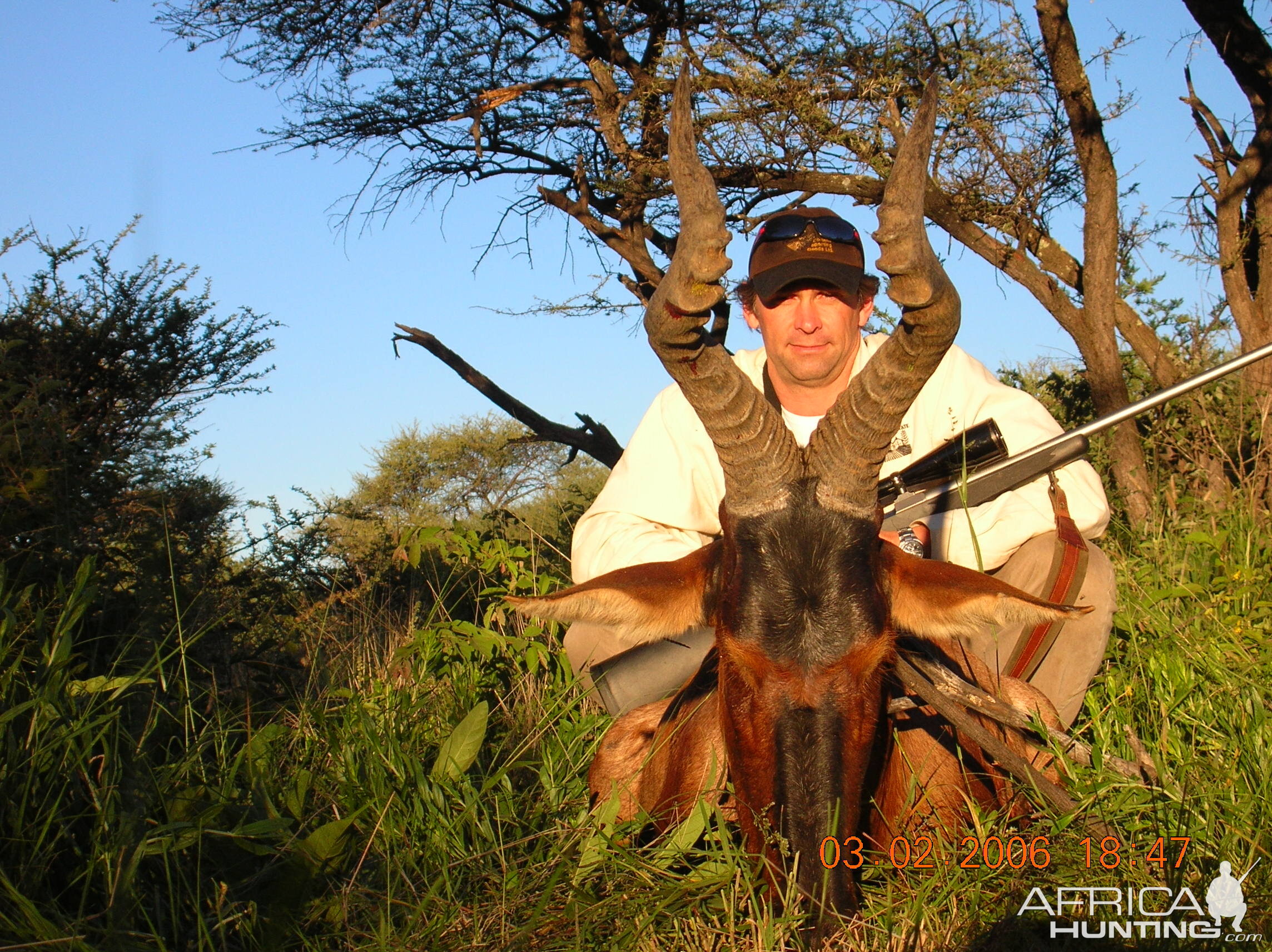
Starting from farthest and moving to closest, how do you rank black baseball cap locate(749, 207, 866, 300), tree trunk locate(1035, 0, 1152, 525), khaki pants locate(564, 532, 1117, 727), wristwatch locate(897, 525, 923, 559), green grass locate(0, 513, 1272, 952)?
tree trunk locate(1035, 0, 1152, 525) < black baseball cap locate(749, 207, 866, 300) < wristwatch locate(897, 525, 923, 559) < khaki pants locate(564, 532, 1117, 727) < green grass locate(0, 513, 1272, 952)

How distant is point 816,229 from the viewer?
480 centimetres

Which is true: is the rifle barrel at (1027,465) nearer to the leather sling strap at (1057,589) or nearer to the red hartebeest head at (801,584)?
the leather sling strap at (1057,589)

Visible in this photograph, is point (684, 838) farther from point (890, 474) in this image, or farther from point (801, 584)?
point (890, 474)

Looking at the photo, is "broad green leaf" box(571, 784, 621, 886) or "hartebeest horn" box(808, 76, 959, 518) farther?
"broad green leaf" box(571, 784, 621, 886)

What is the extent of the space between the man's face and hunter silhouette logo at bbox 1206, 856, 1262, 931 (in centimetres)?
250

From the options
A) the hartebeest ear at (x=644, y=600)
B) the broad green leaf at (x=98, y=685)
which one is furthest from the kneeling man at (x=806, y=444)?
the broad green leaf at (x=98, y=685)

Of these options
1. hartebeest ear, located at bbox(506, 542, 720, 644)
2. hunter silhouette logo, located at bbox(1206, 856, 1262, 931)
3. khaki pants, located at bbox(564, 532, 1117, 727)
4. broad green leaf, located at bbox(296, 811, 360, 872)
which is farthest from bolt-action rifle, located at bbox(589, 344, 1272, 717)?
hunter silhouette logo, located at bbox(1206, 856, 1262, 931)

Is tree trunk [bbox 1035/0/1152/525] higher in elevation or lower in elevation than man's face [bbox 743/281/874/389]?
higher

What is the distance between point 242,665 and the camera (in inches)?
247

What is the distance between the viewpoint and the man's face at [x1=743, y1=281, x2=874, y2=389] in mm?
4777

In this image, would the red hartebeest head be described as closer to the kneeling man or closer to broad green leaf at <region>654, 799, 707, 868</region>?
broad green leaf at <region>654, 799, 707, 868</region>
